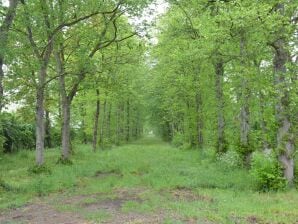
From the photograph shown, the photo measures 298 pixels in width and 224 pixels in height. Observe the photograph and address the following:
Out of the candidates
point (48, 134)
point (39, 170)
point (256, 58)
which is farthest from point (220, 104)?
point (48, 134)

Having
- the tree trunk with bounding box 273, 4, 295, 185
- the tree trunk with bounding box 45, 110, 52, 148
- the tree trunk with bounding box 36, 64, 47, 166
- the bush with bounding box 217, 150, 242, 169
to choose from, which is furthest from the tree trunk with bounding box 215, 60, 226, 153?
the tree trunk with bounding box 45, 110, 52, 148

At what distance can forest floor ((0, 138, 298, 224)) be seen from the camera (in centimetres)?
946

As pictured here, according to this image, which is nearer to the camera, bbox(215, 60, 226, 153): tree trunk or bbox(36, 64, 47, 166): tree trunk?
bbox(36, 64, 47, 166): tree trunk

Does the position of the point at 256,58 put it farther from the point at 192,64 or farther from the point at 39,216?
the point at 192,64

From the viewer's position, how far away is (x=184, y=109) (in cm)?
3325

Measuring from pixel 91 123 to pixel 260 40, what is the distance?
29900 millimetres

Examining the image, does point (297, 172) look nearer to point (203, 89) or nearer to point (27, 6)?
point (27, 6)

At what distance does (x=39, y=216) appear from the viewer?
10.1m

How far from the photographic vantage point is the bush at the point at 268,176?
504 inches

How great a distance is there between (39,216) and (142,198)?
3.19 meters

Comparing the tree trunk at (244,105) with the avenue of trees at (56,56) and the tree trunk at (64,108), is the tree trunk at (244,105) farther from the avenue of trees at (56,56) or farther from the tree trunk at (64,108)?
the tree trunk at (64,108)

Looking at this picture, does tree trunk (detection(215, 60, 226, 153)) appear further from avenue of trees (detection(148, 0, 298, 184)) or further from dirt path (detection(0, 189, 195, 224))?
dirt path (detection(0, 189, 195, 224))

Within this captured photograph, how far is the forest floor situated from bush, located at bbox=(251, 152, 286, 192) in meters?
0.52

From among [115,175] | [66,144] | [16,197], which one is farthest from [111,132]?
[16,197]
